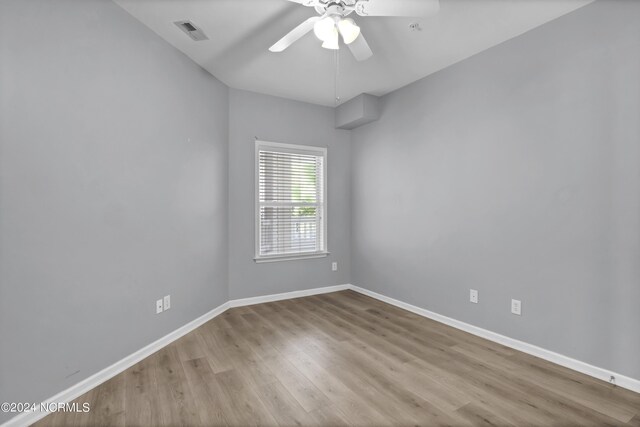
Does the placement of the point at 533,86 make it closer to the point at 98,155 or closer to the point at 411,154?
the point at 411,154

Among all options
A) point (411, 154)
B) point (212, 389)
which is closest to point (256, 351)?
point (212, 389)

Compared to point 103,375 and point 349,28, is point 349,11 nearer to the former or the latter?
point 349,28

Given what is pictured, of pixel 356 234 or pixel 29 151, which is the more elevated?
pixel 29 151

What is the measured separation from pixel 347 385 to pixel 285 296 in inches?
88.4

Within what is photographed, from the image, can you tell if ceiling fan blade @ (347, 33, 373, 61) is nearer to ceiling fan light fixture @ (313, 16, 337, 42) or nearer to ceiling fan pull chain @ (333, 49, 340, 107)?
ceiling fan light fixture @ (313, 16, 337, 42)

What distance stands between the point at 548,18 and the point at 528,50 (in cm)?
24

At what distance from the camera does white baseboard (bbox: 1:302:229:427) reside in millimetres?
1733

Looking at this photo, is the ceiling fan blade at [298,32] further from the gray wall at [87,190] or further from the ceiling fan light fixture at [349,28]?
the gray wall at [87,190]

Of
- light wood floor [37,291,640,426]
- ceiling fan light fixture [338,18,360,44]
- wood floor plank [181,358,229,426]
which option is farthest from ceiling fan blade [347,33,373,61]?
wood floor plank [181,358,229,426]

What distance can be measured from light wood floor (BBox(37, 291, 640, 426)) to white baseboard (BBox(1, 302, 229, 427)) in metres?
0.05

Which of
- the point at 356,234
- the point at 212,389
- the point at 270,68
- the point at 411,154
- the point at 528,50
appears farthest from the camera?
the point at 356,234

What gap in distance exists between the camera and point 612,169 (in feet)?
7.21

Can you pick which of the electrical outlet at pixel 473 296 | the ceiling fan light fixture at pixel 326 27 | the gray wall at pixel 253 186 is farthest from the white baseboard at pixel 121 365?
the ceiling fan light fixture at pixel 326 27

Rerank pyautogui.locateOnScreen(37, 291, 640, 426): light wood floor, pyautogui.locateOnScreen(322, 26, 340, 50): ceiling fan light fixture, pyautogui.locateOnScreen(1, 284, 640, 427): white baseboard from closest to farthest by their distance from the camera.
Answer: pyautogui.locateOnScreen(37, 291, 640, 426): light wood floor < pyautogui.locateOnScreen(1, 284, 640, 427): white baseboard < pyautogui.locateOnScreen(322, 26, 340, 50): ceiling fan light fixture
